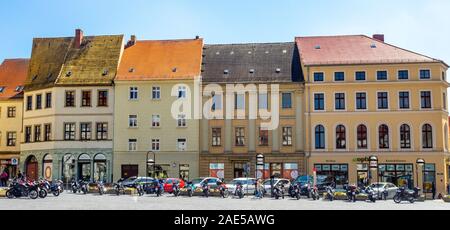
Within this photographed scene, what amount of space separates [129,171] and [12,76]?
18.6 metres

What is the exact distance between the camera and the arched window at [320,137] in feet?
176

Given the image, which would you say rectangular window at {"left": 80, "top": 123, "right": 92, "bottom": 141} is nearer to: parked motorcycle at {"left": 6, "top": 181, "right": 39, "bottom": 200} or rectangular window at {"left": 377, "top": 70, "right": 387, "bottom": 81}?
parked motorcycle at {"left": 6, "top": 181, "right": 39, "bottom": 200}

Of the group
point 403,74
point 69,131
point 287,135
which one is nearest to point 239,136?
point 287,135

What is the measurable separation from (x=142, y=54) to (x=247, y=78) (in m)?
11.3

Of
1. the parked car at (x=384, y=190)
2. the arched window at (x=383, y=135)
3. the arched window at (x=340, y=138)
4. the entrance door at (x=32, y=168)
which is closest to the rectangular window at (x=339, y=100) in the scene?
the arched window at (x=340, y=138)

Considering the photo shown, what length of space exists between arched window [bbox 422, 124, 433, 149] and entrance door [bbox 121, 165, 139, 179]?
2585 cm

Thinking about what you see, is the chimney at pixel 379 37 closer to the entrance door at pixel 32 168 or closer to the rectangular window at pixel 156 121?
the rectangular window at pixel 156 121

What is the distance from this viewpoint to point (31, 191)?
35.8 meters

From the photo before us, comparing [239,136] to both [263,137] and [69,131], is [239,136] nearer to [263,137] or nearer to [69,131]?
[263,137]

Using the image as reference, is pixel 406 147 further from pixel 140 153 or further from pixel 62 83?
pixel 62 83

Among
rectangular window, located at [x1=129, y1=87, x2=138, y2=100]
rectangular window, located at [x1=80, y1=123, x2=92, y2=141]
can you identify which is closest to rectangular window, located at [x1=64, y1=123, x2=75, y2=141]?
rectangular window, located at [x1=80, y1=123, x2=92, y2=141]

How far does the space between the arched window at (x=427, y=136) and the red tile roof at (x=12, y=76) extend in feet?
130

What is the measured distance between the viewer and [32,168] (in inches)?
2306
